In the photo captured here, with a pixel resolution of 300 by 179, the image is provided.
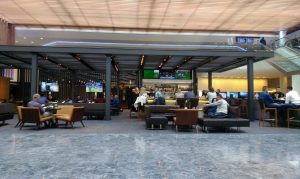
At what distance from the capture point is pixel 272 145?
6391 mm

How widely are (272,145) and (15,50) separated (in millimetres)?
10584

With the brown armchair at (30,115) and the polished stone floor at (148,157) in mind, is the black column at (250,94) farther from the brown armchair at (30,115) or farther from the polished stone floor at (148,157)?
the brown armchair at (30,115)

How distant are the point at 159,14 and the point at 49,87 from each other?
8858 millimetres

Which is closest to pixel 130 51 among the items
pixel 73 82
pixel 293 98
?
pixel 293 98

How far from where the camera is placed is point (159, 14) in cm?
2014

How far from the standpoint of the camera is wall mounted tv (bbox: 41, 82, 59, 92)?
60.1 ft

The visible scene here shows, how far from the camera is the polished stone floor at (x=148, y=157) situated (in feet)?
13.1

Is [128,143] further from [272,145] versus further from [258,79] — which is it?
[258,79]

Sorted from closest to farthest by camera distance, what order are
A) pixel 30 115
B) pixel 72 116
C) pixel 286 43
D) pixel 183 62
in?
1. pixel 30 115
2. pixel 72 116
3. pixel 183 62
4. pixel 286 43

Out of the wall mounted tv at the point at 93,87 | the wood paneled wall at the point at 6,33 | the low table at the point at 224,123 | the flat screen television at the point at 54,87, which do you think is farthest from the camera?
the wood paneled wall at the point at 6,33

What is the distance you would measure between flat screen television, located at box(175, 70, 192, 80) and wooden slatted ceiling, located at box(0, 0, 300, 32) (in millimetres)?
4084

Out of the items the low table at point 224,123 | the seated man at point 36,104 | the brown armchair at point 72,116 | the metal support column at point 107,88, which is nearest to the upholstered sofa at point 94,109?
the metal support column at point 107,88

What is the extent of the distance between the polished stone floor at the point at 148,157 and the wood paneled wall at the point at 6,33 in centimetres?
1567

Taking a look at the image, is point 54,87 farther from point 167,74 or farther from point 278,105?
point 278,105
